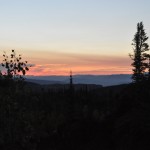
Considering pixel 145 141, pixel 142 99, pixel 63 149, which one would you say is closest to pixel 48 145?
pixel 63 149

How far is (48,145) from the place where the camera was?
38.1 metres

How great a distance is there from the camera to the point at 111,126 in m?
33.8

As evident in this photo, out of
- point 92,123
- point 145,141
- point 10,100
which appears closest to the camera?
point 10,100

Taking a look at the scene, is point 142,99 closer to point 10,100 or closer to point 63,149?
point 63,149

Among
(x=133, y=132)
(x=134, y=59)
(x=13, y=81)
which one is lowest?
(x=133, y=132)

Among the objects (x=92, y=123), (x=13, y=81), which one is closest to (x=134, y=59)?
(x=92, y=123)

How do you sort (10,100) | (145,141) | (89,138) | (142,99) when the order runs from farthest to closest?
(89,138) → (142,99) → (145,141) → (10,100)

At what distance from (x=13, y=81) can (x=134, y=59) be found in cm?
7947

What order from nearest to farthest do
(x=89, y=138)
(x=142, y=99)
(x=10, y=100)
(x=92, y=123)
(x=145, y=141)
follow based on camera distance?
1. (x=10, y=100)
2. (x=145, y=141)
3. (x=142, y=99)
4. (x=89, y=138)
5. (x=92, y=123)

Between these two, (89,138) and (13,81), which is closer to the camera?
(13,81)

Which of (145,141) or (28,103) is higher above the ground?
(28,103)

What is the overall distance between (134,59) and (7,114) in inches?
3156

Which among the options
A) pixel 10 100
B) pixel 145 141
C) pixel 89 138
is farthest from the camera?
pixel 89 138

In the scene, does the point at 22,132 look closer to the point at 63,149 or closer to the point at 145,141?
the point at 145,141
